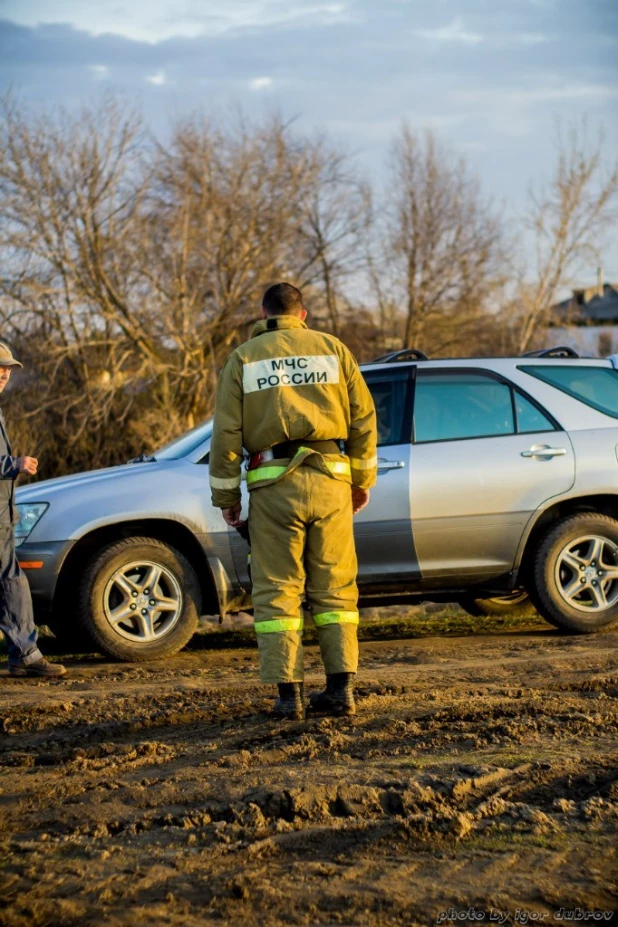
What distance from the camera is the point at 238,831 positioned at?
3.36 m

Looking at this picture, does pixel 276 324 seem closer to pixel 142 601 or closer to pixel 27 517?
pixel 142 601

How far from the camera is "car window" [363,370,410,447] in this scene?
294 inches

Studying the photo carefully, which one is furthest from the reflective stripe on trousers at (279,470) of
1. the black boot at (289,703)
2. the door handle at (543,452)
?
the door handle at (543,452)

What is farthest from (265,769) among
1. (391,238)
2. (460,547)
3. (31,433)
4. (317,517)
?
(391,238)

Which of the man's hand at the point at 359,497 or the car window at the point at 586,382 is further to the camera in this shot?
the car window at the point at 586,382

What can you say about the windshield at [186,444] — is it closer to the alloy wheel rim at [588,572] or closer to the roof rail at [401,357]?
the roof rail at [401,357]

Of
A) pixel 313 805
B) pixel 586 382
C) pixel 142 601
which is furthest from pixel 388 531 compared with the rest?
pixel 313 805

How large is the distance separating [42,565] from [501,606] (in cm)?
385

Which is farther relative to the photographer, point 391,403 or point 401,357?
point 401,357

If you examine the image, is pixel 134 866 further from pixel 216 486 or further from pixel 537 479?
pixel 537 479

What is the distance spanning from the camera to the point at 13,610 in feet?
21.6

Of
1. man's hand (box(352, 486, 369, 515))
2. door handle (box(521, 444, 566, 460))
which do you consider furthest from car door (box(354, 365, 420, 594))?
man's hand (box(352, 486, 369, 515))

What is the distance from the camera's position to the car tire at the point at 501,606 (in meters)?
8.89

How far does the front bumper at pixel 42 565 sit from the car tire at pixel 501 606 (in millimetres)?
3421
